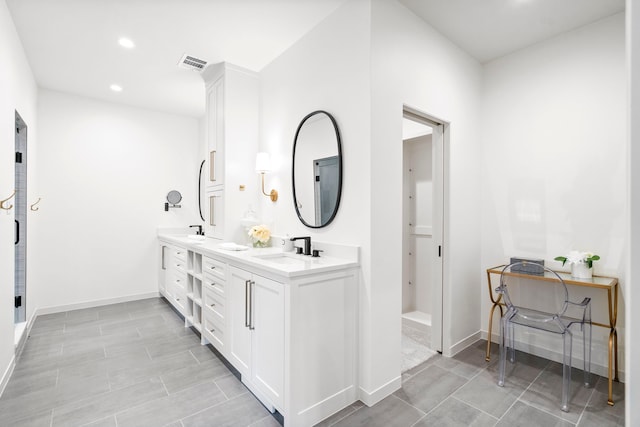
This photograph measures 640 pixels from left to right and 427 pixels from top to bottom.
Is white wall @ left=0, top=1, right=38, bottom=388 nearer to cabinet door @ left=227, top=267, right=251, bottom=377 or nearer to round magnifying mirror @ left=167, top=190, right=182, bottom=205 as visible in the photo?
cabinet door @ left=227, top=267, right=251, bottom=377

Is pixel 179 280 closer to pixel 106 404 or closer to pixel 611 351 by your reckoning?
pixel 106 404

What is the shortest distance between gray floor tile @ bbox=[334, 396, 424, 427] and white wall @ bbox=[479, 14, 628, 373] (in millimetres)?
1602

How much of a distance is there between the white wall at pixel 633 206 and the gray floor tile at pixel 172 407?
213 centimetres

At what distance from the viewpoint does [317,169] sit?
2559mm

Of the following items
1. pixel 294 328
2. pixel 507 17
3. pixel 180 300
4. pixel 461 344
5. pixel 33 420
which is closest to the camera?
pixel 294 328

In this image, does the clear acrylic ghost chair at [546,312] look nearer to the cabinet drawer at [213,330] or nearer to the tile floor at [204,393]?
the tile floor at [204,393]

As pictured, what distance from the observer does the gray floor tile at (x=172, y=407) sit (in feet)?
6.24

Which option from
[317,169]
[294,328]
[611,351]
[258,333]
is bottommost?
[611,351]

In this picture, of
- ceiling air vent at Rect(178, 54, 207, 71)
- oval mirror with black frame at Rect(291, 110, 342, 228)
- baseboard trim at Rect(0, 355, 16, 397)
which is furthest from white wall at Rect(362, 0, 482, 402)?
baseboard trim at Rect(0, 355, 16, 397)

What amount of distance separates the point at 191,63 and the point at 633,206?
3596mm

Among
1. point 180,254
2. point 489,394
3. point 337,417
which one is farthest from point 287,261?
point 180,254

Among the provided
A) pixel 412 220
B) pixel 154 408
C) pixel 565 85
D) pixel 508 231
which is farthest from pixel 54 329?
pixel 565 85

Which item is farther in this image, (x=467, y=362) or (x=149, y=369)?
(x=467, y=362)

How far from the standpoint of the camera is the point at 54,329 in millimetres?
3389
